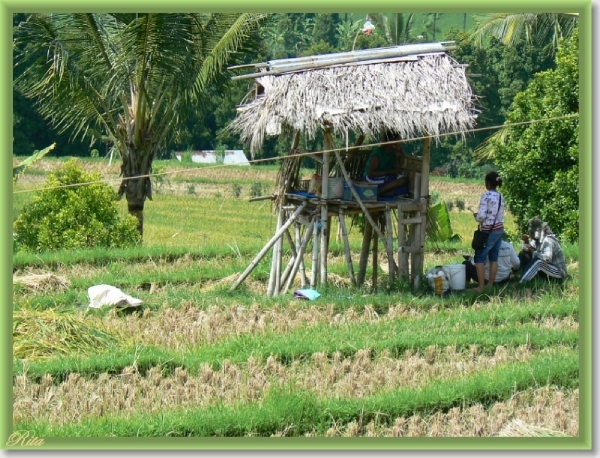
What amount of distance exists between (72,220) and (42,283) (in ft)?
12.3

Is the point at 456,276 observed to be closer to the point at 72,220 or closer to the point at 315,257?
the point at 315,257

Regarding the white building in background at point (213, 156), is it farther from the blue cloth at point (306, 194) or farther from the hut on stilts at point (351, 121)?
the hut on stilts at point (351, 121)

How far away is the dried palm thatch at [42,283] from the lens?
1202 cm

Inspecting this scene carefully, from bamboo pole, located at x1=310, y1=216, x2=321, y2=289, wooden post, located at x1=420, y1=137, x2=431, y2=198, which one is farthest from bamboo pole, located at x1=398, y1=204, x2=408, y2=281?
bamboo pole, located at x1=310, y1=216, x2=321, y2=289

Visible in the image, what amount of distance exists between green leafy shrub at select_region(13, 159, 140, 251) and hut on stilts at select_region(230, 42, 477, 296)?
4269mm

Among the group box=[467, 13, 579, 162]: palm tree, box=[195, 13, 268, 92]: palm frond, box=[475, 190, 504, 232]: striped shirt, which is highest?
box=[467, 13, 579, 162]: palm tree

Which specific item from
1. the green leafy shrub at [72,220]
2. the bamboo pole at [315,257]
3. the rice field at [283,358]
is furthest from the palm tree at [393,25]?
the bamboo pole at [315,257]

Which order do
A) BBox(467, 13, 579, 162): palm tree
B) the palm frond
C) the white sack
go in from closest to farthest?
1. the white sack
2. the palm frond
3. BBox(467, 13, 579, 162): palm tree

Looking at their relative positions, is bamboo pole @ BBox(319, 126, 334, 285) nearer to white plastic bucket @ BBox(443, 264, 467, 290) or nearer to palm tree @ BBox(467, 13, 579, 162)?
white plastic bucket @ BBox(443, 264, 467, 290)

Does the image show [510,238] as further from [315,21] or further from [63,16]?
[315,21]

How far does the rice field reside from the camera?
7445 mm

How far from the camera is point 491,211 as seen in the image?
11.5 meters

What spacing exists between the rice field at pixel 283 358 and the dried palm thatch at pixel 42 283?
0.07 ft

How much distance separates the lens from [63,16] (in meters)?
16.0
